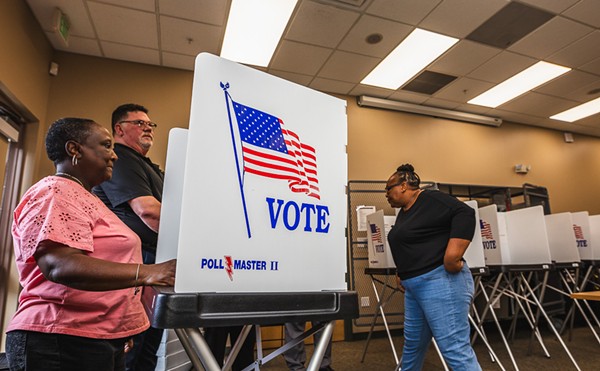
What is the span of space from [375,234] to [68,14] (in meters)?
3.36

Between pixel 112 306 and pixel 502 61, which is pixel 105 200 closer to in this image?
pixel 112 306

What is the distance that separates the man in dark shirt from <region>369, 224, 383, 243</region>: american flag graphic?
2.23m

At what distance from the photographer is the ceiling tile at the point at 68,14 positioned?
279 centimetres

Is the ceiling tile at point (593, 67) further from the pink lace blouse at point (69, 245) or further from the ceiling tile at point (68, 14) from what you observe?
the ceiling tile at point (68, 14)

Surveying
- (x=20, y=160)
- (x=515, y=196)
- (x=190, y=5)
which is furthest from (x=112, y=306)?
(x=515, y=196)

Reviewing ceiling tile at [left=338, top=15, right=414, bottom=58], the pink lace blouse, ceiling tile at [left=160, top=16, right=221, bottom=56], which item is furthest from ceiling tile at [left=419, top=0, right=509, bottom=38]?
the pink lace blouse

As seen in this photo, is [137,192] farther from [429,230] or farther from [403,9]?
[403,9]

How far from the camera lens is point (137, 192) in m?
1.21

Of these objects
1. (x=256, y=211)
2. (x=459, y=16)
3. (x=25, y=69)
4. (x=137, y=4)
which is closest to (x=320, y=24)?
(x=459, y=16)

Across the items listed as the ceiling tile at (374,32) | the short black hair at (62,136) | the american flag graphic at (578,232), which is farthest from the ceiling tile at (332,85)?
the short black hair at (62,136)

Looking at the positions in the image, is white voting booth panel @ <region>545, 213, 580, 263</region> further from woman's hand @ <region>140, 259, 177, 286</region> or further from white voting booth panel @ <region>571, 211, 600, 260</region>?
woman's hand @ <region>140, 259, 177, 286</region>

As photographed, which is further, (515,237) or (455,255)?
(515,237)

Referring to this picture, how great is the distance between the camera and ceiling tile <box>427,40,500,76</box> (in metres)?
3.48

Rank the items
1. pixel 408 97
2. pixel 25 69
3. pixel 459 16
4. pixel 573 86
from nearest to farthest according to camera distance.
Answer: pixel 25 69, pixel 459 16, pixel 573 86, pixel 408 97
